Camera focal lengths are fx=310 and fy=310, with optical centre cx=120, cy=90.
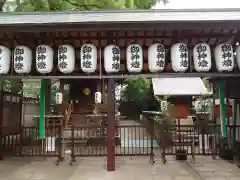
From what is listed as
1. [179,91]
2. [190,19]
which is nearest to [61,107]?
[179,91]

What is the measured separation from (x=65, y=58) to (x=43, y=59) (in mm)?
596

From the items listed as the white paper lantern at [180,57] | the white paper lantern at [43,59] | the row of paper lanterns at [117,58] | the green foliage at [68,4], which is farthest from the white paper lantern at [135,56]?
the green foliage at [68,4]

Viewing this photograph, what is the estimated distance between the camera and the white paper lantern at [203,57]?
27.0 ft

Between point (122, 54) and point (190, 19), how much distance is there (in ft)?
11.6

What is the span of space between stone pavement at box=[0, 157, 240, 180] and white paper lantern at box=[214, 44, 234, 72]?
337cm

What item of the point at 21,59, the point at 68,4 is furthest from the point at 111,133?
the point at 68,4

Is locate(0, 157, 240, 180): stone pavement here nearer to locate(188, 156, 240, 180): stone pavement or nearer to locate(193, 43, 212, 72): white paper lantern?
locate(188, 156, 240, 180): stone pavement

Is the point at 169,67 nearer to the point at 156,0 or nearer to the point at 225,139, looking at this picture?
the point at 225,139

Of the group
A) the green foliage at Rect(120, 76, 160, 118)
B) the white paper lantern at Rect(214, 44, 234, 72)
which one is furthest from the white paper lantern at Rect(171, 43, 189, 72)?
the green foliage at Rect(120, 76, 160, 118)

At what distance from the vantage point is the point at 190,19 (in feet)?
24.6

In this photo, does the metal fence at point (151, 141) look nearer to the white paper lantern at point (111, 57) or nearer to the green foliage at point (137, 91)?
the white paper lantern at point (111, 57)

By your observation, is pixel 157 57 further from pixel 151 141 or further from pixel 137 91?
pixel 137 91

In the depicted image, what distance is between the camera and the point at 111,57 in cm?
863

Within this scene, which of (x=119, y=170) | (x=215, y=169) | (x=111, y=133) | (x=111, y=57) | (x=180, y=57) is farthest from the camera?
(x=215, y=169)
